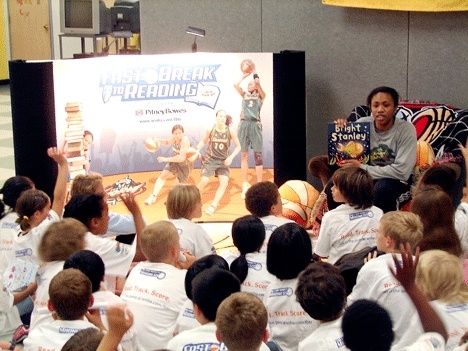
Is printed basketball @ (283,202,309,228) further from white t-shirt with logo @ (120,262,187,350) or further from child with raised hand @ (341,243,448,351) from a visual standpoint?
child with raised hand @ (341,243,448,351)

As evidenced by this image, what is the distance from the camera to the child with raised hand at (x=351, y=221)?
449 centimetres

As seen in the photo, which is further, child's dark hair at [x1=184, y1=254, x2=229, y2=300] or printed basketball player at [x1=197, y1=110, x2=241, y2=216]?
printed basketball player at [x1=197, y1=110, x2=241, y2=216]

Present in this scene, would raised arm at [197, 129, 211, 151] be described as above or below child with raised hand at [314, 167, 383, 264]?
above

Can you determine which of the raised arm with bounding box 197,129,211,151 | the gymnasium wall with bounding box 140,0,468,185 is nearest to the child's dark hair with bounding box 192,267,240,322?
the raised arm with bounding box 197,129,211,151

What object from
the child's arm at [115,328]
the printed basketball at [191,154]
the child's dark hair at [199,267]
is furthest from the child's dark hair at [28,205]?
the printed basketball at [191,154]

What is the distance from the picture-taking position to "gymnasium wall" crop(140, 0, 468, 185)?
6.71 m

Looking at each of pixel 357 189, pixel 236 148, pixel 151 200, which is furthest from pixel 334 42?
pixel 357 189

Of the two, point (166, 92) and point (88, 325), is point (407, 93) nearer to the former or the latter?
point (166, 92)

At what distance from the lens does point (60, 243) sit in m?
3.80

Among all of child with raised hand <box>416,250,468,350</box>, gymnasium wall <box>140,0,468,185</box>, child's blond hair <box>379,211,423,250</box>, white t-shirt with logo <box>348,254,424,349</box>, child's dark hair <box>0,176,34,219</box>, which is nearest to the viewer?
child with raised hand <box>416,250,468,350</box>

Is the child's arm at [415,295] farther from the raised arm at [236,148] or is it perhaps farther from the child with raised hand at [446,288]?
the raised arm at [236,148]

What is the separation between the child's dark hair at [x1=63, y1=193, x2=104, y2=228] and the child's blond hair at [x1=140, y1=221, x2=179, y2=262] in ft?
2.05

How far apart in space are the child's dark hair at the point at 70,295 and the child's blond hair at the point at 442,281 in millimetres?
1313

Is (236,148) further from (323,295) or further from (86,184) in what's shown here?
(323,295)
